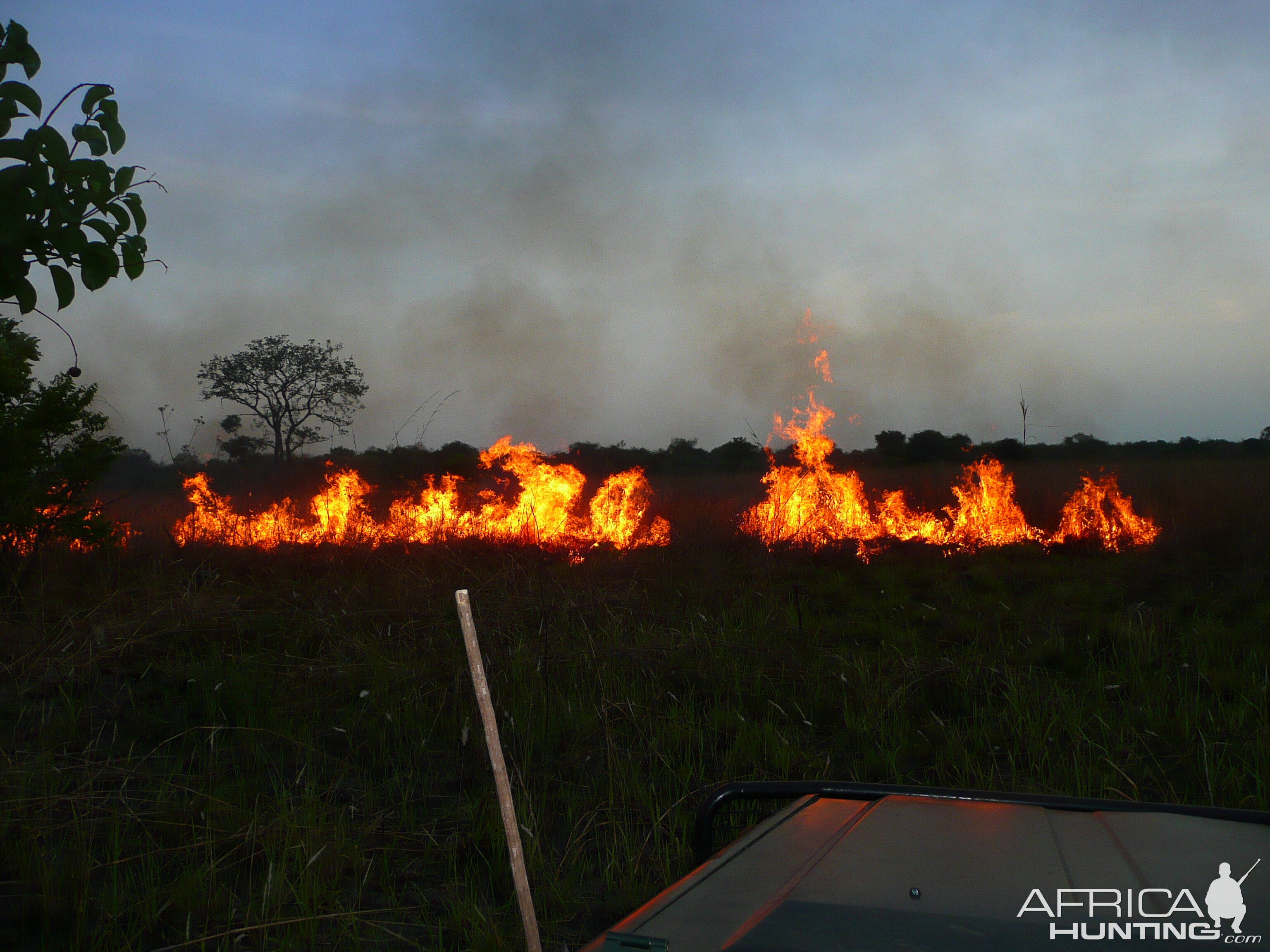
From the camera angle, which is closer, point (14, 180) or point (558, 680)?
point (14, 180)

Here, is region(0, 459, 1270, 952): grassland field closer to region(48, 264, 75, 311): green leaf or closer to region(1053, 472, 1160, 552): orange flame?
region(48, 264, 75, 311): green leaf

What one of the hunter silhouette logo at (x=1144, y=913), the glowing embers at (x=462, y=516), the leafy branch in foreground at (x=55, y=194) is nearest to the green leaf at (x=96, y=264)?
the leafy branch in foreground at (x=55, y=194)

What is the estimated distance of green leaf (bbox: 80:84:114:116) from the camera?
2006 millimetres

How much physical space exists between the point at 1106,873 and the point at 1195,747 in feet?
12.1

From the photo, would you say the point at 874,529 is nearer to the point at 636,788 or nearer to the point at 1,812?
the point at 636,788

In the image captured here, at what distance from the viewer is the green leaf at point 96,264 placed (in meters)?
1.99

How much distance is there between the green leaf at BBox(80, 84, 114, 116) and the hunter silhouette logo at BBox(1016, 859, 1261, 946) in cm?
267

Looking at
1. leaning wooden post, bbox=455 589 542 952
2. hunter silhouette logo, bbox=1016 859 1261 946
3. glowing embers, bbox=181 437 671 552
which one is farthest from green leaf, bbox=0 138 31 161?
glowing embers, bbox=181 437 671 552

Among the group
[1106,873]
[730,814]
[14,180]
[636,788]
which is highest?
[14,180]

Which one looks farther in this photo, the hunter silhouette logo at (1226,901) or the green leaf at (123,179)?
the green leaf at (123,179)

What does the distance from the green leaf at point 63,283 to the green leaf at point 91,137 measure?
1.04 ft

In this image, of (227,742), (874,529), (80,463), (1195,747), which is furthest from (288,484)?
(1195,747)

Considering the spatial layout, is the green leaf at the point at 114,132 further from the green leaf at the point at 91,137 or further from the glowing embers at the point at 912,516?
the glowing embers at the point at 912,516

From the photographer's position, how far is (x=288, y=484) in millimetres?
20328
